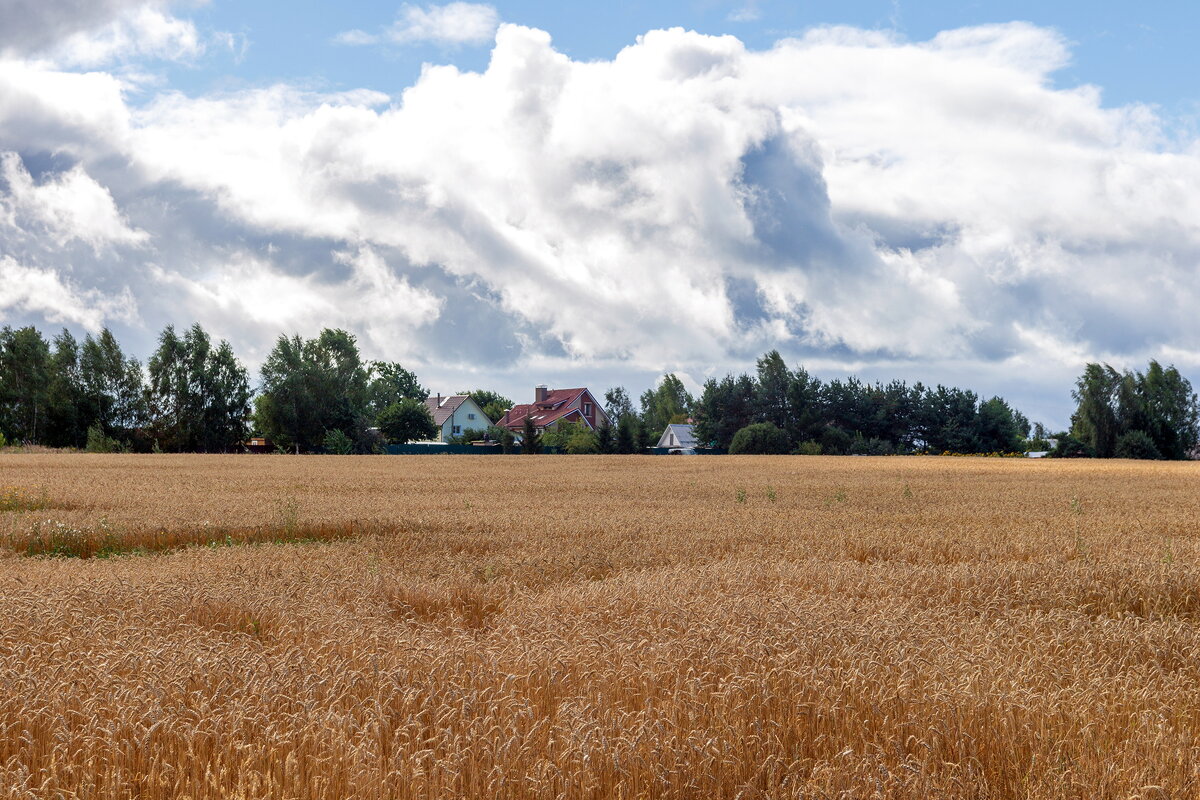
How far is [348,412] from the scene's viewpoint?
77250 millimetres

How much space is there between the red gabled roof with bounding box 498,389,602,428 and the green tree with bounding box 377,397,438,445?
12.9 meters

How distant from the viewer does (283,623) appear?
663 centimetres

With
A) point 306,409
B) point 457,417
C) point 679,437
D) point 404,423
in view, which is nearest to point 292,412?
point 306,409

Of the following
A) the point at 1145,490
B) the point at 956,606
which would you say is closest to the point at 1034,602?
the point at 956,606

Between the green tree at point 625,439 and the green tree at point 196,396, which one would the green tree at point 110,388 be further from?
the green tree at point 625,439

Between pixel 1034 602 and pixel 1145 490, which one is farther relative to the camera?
pixel 1145 490

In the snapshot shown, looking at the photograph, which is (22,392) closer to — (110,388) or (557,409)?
(110,388)

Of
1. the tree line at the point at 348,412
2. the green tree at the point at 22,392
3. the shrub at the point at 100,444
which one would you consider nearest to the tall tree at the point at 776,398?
the tree line at the point at 348,412

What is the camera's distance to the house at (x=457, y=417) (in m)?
112

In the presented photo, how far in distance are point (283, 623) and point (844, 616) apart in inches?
165

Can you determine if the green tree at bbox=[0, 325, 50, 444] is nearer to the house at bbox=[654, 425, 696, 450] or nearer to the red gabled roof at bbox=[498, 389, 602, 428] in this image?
Result: the red gabled roof at bbox=[498, 389, 602, 428]

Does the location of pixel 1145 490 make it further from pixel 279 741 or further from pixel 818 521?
pixel 279 741

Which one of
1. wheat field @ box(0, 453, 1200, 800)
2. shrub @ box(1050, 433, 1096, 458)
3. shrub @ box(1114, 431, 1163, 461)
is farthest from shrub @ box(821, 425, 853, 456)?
wheat field @ box(0, 453, 1200, 800)

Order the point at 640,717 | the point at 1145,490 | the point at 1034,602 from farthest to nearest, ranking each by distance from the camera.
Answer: the point at 1145,490, the point at 1034,602, the point at 640,717
